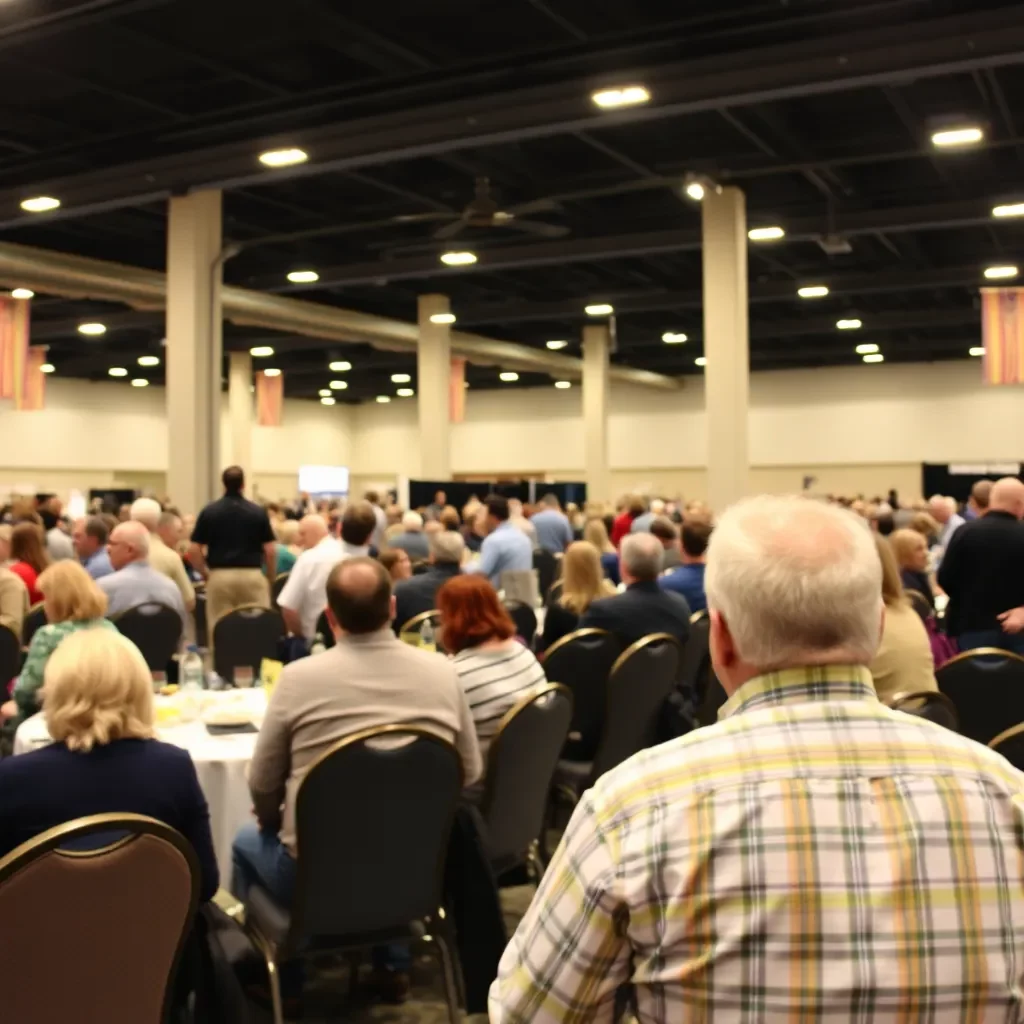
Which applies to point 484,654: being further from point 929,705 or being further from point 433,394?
point 433,394

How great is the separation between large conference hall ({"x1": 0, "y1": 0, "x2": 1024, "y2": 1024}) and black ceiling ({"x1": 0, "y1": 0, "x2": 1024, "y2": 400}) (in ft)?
0.13

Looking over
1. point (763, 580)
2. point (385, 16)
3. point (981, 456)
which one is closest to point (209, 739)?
point (763, 580)

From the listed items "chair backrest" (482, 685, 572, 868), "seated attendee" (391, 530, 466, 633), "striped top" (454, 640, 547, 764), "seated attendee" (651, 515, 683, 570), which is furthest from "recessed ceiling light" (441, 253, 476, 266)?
"chair backrest" (482, 685, 572, 868)

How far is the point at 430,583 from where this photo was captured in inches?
281

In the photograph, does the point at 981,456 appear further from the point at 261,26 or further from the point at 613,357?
the point at 261,26

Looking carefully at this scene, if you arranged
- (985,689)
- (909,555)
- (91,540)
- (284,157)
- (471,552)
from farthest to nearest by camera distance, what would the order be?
(471,552), (284,157), (91,540), (909,555), (985,689)

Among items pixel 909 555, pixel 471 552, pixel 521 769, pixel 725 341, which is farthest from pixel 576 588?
pixel 725 341

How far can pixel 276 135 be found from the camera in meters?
9.41

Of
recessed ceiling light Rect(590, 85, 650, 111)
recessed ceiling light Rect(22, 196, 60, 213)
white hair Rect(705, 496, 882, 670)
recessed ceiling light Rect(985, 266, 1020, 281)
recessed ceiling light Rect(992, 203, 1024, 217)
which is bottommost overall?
white hair Rect(705, 496, 882, 670)

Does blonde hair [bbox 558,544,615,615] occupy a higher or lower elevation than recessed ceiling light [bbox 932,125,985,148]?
lower

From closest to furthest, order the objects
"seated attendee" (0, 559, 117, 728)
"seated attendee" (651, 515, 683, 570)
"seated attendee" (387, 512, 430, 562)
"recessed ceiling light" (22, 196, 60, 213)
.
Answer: "seated attendee" (0, 559, 117, 728) → "seated attendee" (651, 515, 683, 570) → "seated attendee" (387, 512, 430, 562) → "recessed ceiling light" (22, 196, 60, 213)

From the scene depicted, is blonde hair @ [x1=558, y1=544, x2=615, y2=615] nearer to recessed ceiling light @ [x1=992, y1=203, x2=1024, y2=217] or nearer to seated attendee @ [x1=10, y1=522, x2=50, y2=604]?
seated attendee @ [x1=10, y1=522, x2=50, y2=604]

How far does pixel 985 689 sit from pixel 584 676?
160 cm

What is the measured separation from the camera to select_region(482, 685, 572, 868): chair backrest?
3727 mm
